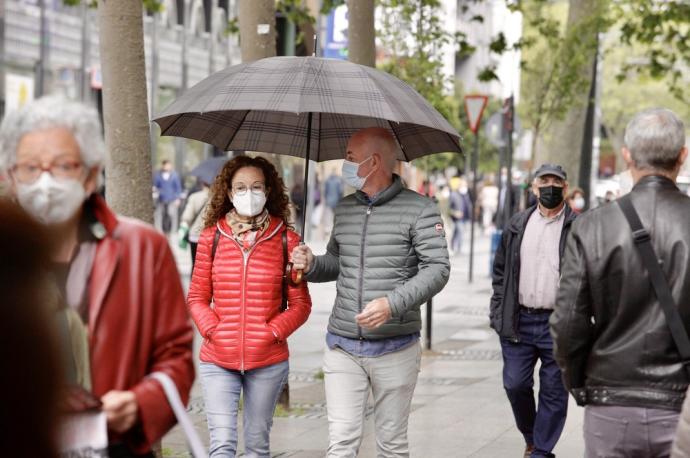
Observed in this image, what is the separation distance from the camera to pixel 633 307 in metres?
4.43

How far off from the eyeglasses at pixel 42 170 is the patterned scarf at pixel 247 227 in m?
2.84

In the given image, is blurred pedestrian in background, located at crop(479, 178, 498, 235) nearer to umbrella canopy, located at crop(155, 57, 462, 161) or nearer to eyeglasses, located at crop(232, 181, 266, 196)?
umbrella canopy, located at crop(155, 57, 462, 161)

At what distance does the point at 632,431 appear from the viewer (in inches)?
175

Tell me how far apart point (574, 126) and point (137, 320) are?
59.4ft

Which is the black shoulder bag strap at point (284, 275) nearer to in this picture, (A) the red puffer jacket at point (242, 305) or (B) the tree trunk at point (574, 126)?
(A) the red puffer jacket at point (242, 305)

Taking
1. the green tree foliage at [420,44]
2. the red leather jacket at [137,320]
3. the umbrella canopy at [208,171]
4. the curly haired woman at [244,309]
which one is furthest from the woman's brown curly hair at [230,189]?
the green tree foliage at [420,44]

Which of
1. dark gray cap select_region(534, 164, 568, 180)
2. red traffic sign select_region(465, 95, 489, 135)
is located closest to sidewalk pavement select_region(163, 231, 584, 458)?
dark gray cap select_region(534, 164, 568, 180)

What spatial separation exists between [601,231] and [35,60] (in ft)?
86.9

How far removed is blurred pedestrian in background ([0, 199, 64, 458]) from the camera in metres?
2.51

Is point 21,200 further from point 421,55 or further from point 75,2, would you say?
point 421,55

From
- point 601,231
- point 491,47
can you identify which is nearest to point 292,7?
point 491,47

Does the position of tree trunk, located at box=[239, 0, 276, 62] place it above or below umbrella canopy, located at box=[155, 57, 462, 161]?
above

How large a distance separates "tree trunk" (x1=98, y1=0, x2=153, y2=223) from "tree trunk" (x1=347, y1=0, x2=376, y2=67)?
424cm

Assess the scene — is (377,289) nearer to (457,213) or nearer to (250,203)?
(250,203)
